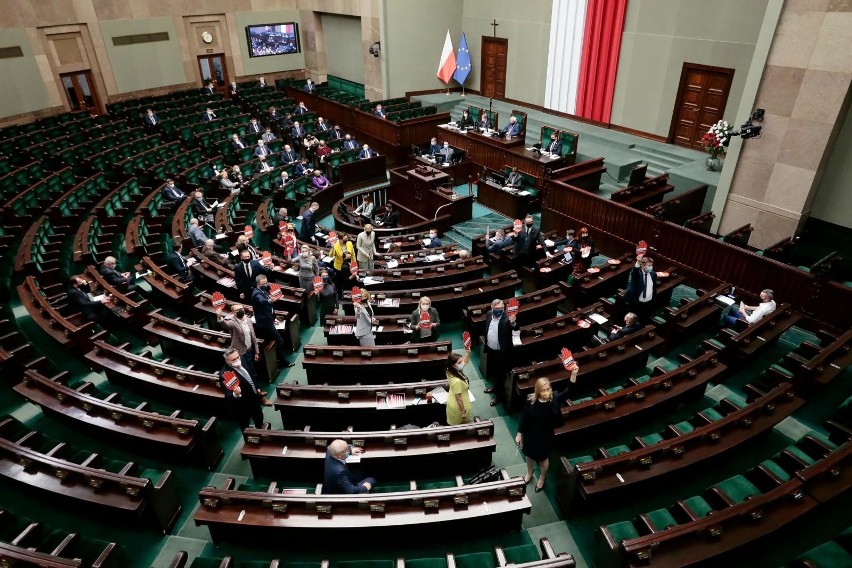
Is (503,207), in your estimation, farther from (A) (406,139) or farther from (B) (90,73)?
(B) (90,73)

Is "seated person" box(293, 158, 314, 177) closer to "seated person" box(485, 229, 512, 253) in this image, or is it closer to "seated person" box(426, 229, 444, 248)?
"seated person" box(426, 229, 444, 248)

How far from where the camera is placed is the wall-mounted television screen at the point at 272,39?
21.4 meters

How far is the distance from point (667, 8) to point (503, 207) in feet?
22.4

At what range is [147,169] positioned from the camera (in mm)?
12688

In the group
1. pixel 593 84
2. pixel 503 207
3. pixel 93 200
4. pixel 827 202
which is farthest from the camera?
pixel 593 84

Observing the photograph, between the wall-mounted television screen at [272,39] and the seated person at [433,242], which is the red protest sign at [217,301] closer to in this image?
the seated person at [433,242]

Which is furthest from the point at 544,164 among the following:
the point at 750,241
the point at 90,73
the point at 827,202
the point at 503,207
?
the point at 90,73

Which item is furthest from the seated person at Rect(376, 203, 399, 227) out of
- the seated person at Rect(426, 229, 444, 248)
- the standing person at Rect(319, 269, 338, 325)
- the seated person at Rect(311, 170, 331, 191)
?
the standing person at Rect(319, 269, 338, 325)

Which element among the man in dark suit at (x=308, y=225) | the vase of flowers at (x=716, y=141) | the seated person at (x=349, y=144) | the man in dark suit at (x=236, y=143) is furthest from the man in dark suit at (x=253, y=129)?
the vase of flowers at (x=716, y=141)

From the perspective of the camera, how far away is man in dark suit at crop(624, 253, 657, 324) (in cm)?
717

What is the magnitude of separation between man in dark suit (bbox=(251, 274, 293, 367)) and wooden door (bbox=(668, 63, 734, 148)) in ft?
38.2

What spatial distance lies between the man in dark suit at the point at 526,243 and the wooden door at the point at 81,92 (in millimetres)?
16124

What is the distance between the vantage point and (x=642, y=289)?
7246mm

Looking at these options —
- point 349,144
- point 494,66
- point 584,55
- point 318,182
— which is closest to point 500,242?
point 318,182
